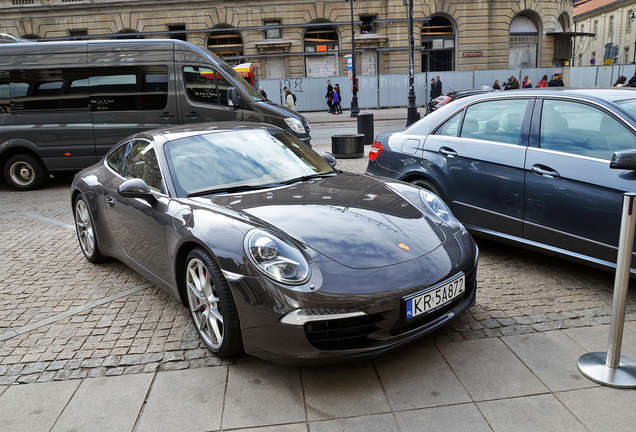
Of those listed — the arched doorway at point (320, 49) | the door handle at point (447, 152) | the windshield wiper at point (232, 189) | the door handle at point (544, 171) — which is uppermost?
the arched doorway at point (320, 49)

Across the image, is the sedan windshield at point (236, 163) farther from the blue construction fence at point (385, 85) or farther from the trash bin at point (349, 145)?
the blue construction fence at point (385, 85)

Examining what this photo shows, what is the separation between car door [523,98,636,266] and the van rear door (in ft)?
24.1

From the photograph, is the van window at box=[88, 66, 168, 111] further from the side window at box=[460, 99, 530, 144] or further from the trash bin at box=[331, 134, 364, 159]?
the side window at box=[460, 99, 530, 144]

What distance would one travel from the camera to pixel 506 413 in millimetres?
2568

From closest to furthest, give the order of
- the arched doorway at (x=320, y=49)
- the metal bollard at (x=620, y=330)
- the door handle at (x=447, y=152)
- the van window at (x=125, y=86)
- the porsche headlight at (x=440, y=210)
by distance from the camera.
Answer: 1. the metal bollard at (x=620, y=330)
2. the porsche headlight at (x=440, y=210)
3. the door handle at (x=447, y=152)
4. the van window at (x=125, y=86)
5. the arched doorway at (x=320, y=49)

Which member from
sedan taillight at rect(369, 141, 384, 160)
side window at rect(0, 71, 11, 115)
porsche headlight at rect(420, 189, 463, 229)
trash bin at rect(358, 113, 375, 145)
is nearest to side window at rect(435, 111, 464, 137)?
sedan taillight at rect(369, 141, 384, 160)

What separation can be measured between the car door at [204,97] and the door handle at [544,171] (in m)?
6.79

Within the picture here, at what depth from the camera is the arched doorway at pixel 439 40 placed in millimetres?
36438

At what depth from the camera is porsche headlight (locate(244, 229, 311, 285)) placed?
2798 millimetres

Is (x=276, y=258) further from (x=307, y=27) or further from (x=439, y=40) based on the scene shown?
(x=439, y=40)

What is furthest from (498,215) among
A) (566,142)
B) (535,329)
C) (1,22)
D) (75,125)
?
(1,22)

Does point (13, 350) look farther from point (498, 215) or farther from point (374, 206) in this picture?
point (498, 215)

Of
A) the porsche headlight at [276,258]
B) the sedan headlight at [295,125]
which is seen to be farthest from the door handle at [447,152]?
the sedan headlight at [295,125]

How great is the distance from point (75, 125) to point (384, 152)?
263 inches
